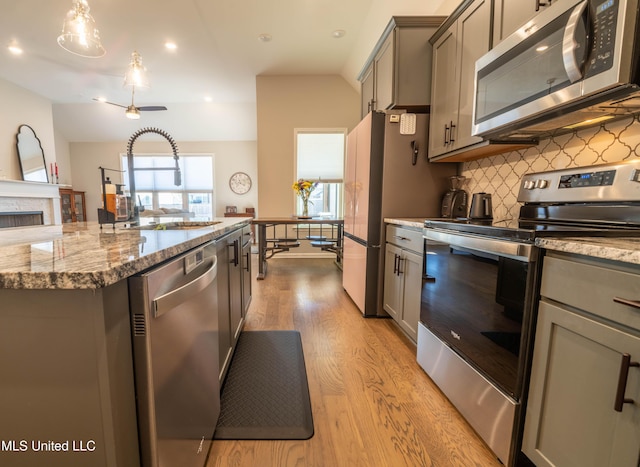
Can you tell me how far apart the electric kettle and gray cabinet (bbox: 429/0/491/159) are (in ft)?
1.12

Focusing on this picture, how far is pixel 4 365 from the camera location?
0.51 m

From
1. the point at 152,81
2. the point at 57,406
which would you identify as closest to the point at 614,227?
the point at 57,406

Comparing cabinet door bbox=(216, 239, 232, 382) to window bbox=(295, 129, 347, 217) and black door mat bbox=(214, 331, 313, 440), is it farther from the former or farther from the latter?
window bbox=(295, 129, 347, 217)

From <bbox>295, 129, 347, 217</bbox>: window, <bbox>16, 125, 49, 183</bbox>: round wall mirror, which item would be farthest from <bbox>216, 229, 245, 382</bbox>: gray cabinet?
<bbox>16, 125, 49, 183</bbox>: round wall mirror

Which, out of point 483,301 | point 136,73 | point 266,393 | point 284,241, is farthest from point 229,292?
point 136,73

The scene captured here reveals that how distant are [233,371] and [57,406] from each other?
126cm

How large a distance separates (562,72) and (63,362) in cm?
176

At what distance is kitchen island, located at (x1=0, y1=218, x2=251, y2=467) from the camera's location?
50cm

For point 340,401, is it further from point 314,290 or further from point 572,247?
point 314,290

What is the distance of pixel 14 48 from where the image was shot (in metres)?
3.91

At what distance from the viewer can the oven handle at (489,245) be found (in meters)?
0.98

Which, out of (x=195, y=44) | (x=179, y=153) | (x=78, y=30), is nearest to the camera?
(x=78, y=30)

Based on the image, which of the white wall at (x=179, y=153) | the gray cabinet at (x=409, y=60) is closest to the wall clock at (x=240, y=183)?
the white wall at (x=179, y=153)

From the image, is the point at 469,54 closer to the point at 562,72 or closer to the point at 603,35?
the point at 562,72
